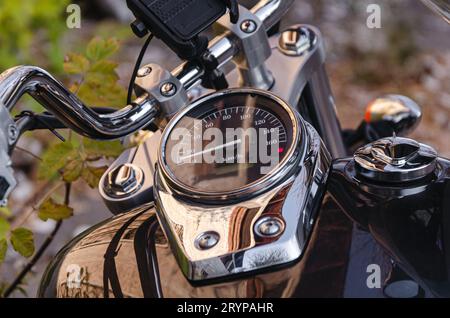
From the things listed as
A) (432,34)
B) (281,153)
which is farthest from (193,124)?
(432,34)

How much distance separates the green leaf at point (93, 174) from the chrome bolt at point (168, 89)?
29 centimetres

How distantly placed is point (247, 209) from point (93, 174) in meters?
0.46

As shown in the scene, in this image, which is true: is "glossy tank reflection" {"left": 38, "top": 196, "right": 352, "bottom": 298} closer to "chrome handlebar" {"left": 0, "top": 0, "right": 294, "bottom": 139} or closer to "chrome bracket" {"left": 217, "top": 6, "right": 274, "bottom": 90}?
"chrome handlebar" {"left": 0, "top": 0, "right": 294, "bottom": 139}

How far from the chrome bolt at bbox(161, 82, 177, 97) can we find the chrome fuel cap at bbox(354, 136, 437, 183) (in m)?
0.23

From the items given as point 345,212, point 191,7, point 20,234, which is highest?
point 191,7

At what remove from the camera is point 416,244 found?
80 cm

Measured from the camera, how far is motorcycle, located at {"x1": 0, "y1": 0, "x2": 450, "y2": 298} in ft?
2.56

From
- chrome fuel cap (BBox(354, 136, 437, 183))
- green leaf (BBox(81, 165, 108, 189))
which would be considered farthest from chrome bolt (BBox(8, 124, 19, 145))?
green leaf (BBox(81, 165, 108, 189))

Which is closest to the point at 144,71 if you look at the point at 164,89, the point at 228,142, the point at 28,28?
the point at 164,89

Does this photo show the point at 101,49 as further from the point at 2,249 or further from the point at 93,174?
the point at 2,249


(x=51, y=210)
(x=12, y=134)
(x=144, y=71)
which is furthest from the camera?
(x=51, y=210)

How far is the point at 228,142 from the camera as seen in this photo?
88 cm
